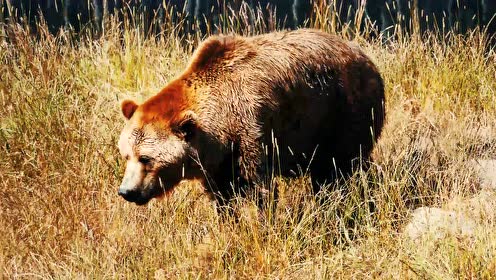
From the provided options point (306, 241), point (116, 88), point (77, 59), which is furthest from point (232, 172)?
point (77, 59)

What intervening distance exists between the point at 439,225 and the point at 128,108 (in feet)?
6.55

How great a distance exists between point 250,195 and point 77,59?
3078 millimetres

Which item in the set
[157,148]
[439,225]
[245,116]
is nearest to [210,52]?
[245,116]

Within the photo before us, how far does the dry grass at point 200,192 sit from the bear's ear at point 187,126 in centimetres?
44

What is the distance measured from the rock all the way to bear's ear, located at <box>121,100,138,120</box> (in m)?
1.81

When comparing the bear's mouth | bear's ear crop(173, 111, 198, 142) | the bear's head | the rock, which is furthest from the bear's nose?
the rock

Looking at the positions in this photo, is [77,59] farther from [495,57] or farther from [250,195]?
[495,57]

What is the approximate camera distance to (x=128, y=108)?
5941mm

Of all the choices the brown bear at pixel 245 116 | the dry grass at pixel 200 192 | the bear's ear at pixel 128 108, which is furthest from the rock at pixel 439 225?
the bear's ear at pixel 128 108

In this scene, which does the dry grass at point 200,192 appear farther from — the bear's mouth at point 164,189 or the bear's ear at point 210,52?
the bear's ear at point 210,52

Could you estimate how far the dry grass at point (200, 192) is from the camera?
17.3 ft

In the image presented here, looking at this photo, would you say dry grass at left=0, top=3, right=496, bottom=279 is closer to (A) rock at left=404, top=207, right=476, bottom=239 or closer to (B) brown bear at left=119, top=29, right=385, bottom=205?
(A) rock at left=404, top=207, right=476, bottom=239

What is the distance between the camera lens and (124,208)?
599cm

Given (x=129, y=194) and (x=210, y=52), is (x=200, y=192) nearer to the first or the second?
(x=129, y=194)
